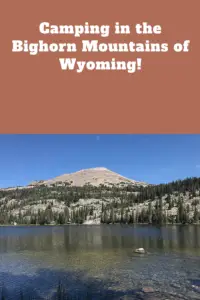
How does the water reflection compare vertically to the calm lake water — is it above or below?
below

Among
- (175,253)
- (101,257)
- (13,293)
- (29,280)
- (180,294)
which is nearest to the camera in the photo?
(180,294)

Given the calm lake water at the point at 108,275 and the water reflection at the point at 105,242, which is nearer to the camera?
the calm lake water at the point at 108,275

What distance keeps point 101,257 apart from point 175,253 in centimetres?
1676

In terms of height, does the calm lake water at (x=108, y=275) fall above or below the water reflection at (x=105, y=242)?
above

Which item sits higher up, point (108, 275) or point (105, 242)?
point (108, 275)

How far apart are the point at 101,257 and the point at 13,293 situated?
27.9 metres

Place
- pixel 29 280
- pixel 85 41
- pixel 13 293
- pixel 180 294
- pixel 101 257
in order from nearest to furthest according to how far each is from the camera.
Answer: pixel 85 41, pixel 180 294, pixel 13 293, pixel 29 280, pixel 101 257

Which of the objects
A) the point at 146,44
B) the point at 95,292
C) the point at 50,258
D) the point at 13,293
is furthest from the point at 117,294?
the point at 50,258

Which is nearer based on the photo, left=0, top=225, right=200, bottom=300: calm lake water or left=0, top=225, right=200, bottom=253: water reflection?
left=0, top=225, right=200, bottom=300: calm lake water

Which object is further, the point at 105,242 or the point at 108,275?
the point at 105,242

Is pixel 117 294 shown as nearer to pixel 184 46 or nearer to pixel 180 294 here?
pixel 180 294

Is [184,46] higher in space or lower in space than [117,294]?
higher

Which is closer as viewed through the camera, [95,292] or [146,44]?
[146,44]

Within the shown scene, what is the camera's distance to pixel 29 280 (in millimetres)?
40531
